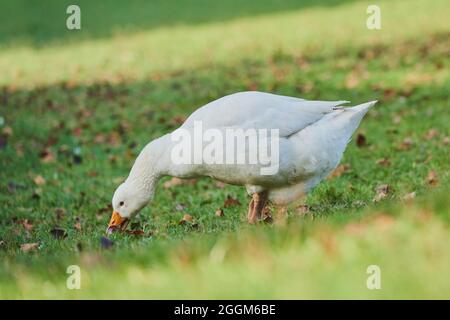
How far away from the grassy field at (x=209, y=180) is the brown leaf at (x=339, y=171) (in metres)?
0.03

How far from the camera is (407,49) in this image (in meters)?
Answer: 15.6

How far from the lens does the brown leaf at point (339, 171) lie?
855cm

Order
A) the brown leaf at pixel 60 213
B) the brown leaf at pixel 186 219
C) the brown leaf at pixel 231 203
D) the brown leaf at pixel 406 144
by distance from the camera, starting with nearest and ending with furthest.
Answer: the brown leaf at pixel 186 219
the brown leaf at pixel 231 203
the brown leaf at pixel 60 213
the brown leaf at pixel 406 144

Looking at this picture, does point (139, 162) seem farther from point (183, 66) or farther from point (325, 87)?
point (183, 66)

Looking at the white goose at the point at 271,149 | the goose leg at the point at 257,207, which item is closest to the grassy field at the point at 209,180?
the goose leg at the point at 257,207

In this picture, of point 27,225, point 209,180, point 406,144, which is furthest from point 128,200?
point 406,144

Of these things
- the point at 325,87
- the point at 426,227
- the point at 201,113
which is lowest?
the point at 426,227

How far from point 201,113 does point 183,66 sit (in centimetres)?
1068

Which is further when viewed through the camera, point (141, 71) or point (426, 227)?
point (141, 71)

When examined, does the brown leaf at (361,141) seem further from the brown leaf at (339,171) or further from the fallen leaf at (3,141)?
the fallen leaf at (3,141)

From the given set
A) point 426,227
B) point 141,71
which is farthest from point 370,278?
point 141,71

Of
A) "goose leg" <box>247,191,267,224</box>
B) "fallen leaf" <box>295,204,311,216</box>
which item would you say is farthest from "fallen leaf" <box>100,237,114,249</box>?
"fallen leaf" <box>295,204,311,216</box>

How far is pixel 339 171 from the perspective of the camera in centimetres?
866

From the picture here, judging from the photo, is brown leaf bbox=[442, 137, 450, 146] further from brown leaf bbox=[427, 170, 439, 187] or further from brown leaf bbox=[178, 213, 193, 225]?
brown leaf bbox=[178, 213, 193, 225]
